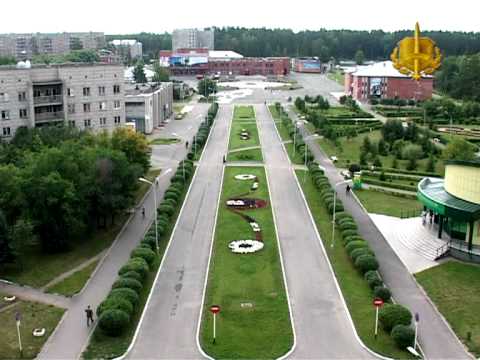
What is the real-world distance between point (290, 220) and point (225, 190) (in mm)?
11827

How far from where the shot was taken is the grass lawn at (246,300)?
98.0ft

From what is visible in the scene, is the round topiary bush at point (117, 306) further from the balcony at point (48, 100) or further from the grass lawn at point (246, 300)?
the balcony at point (48, 100)

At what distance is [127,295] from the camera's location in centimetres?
3278

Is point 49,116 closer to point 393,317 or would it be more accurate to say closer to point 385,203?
point 385,203

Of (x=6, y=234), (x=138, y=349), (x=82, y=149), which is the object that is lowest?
(x=138, y=349)

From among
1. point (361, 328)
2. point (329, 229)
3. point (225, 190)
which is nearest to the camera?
point (361, 328)

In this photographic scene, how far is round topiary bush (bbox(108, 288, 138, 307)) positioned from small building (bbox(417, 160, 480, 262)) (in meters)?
22.2

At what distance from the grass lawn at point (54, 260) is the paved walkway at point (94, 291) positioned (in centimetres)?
103

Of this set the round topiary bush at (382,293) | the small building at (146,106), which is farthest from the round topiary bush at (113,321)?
the small building at (146,106)

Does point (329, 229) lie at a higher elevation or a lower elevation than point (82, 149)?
lower

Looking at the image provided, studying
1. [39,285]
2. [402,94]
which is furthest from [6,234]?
[402,94]

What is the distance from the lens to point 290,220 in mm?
50531

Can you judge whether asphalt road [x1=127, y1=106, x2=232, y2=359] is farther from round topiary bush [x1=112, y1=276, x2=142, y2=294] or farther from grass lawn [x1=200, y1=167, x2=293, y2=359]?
round topiary bush [x1=112, y1=276, x2=142, y2=294]

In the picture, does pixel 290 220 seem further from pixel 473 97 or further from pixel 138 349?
pixel 473 97
